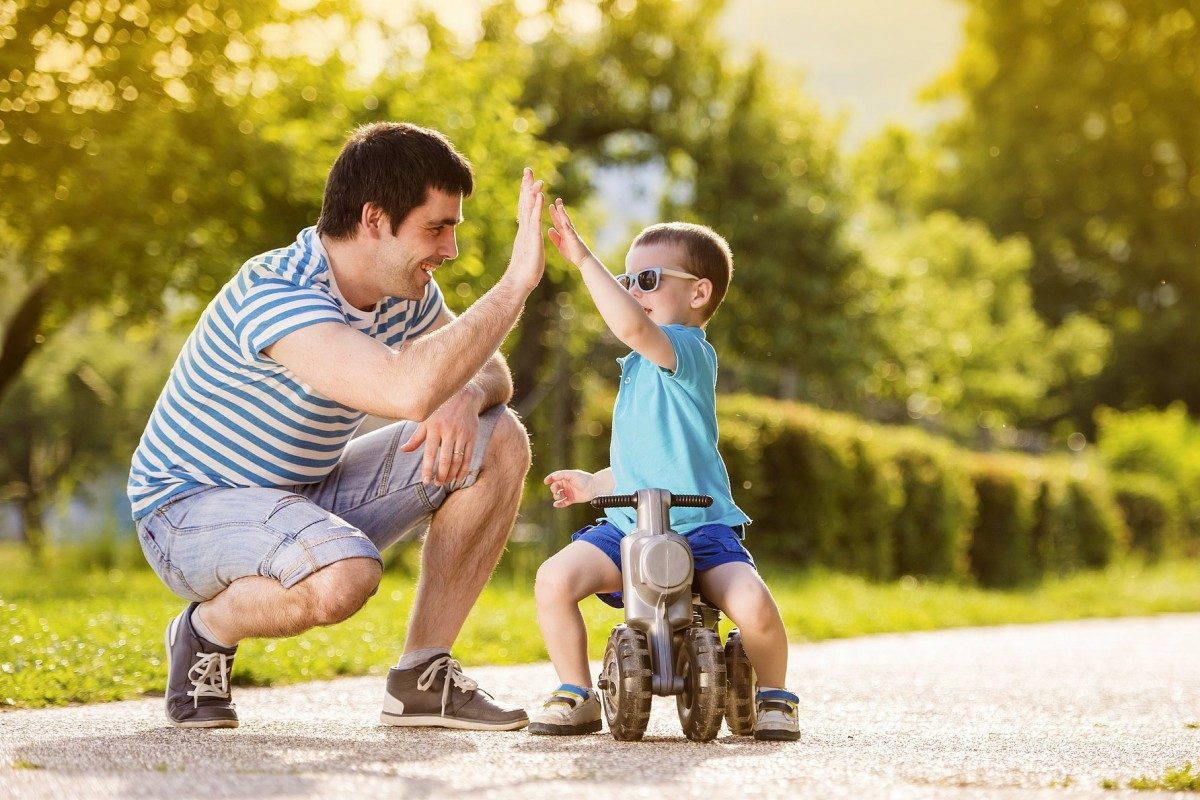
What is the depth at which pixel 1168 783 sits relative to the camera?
10.1 feet

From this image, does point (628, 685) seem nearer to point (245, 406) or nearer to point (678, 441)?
point (678, 441)

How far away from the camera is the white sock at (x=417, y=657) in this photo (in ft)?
13.4

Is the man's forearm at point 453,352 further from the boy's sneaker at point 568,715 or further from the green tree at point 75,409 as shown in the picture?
the green tree at point 75,409

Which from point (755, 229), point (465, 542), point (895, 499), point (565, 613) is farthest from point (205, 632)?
point (755, 229)

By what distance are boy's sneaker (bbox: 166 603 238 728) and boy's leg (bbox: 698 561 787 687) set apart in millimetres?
1312

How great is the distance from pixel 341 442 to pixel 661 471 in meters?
0.89

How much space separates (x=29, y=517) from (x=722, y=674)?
11.3 meters

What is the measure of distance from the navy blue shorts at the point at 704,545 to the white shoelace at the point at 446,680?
1.44ft

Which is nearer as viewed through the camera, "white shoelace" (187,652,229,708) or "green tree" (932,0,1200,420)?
"white shoelace" (187,652,229,708)

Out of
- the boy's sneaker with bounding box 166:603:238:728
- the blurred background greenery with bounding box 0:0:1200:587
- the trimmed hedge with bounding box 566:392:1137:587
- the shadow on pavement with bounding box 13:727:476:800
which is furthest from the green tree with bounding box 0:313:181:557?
the shadow on pavement with bounding box 13:727:476:800

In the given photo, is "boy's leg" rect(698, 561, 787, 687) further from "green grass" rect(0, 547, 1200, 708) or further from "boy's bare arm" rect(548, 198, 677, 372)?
"green grass" rect(0, 547, 1200, 708)

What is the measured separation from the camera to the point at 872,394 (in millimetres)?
26219

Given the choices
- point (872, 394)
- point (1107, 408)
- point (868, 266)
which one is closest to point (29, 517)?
point (868, 266)

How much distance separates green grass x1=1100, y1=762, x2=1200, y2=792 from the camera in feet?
10.0
